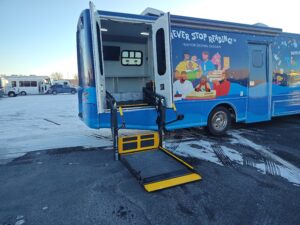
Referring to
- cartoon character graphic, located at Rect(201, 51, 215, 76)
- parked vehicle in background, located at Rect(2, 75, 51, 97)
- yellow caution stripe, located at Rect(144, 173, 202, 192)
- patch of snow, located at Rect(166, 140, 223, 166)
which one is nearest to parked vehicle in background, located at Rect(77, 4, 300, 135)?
cartoon character graphic, located at Rect(201, 51, 215, 76)

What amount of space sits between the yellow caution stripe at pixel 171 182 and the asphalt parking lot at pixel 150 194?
0.08 m

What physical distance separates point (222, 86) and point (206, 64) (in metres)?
0.77

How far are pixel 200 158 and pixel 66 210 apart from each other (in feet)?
8.86

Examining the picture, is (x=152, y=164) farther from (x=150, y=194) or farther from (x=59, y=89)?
(x=59, y=89)

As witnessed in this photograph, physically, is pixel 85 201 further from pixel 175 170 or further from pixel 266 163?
pixel 266 163

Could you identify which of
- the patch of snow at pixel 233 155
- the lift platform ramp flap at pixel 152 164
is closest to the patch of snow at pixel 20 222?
the lift platform ramp flap at pixel 152 164

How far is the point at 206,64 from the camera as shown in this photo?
526 centimetres

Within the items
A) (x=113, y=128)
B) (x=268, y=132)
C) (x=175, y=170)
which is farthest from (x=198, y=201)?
(x=268, y=132)

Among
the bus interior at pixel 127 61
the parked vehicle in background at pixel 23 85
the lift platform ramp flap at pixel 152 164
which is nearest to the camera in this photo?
the lift platform ramp flap at pixel 152 164

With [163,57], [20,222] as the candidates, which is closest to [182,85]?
[163,57]

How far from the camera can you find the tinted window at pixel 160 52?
14.7 ft

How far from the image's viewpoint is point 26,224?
7.82ft

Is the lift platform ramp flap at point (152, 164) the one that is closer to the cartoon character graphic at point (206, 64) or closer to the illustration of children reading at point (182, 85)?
the illustration of children reading at point (182, 85)

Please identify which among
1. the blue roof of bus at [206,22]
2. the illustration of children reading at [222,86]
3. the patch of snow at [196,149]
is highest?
the blue roof of bus at [206,22]
